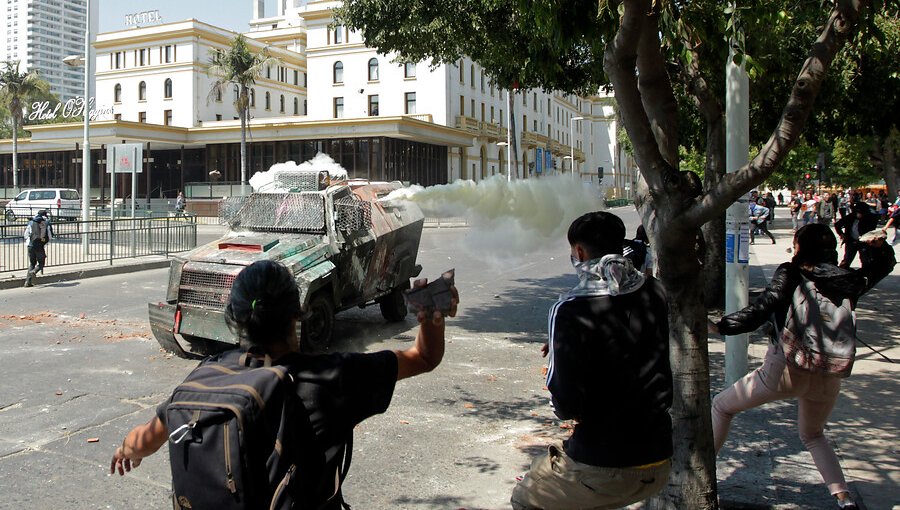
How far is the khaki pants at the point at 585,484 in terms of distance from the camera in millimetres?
2996

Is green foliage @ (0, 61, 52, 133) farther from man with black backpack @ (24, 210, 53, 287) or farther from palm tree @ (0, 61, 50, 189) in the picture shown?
man with black backpack @ (24, 210, 53, 287)

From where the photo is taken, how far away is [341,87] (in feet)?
191

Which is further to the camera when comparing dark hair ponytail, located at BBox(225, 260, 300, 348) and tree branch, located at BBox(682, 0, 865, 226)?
tree branch, located at BBox(682, 0, 865, 226)

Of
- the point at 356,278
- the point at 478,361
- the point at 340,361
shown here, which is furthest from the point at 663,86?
the point at 356,278

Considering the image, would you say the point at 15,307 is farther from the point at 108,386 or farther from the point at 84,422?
the point at 84,422

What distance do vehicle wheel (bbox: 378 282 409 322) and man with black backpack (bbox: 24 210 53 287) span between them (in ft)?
26.9

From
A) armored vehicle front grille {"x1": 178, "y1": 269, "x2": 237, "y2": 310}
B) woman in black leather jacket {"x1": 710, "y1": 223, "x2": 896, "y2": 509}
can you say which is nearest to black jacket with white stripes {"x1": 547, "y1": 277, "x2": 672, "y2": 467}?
woman in black leather jacket {"x1": 710, "y1": 223, "x2": 896, "y2": 509}

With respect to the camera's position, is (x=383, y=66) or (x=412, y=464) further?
(x=383, y=66)

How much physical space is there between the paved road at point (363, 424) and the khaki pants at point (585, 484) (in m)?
1.79

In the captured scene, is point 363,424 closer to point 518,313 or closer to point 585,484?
point 585,484

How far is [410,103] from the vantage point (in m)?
55.9

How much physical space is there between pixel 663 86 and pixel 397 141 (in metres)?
45.6

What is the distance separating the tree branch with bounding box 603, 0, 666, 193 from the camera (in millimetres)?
4117

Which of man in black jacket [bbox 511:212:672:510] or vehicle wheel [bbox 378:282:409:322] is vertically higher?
man in black jacket [bbox 511:212:672:510]
